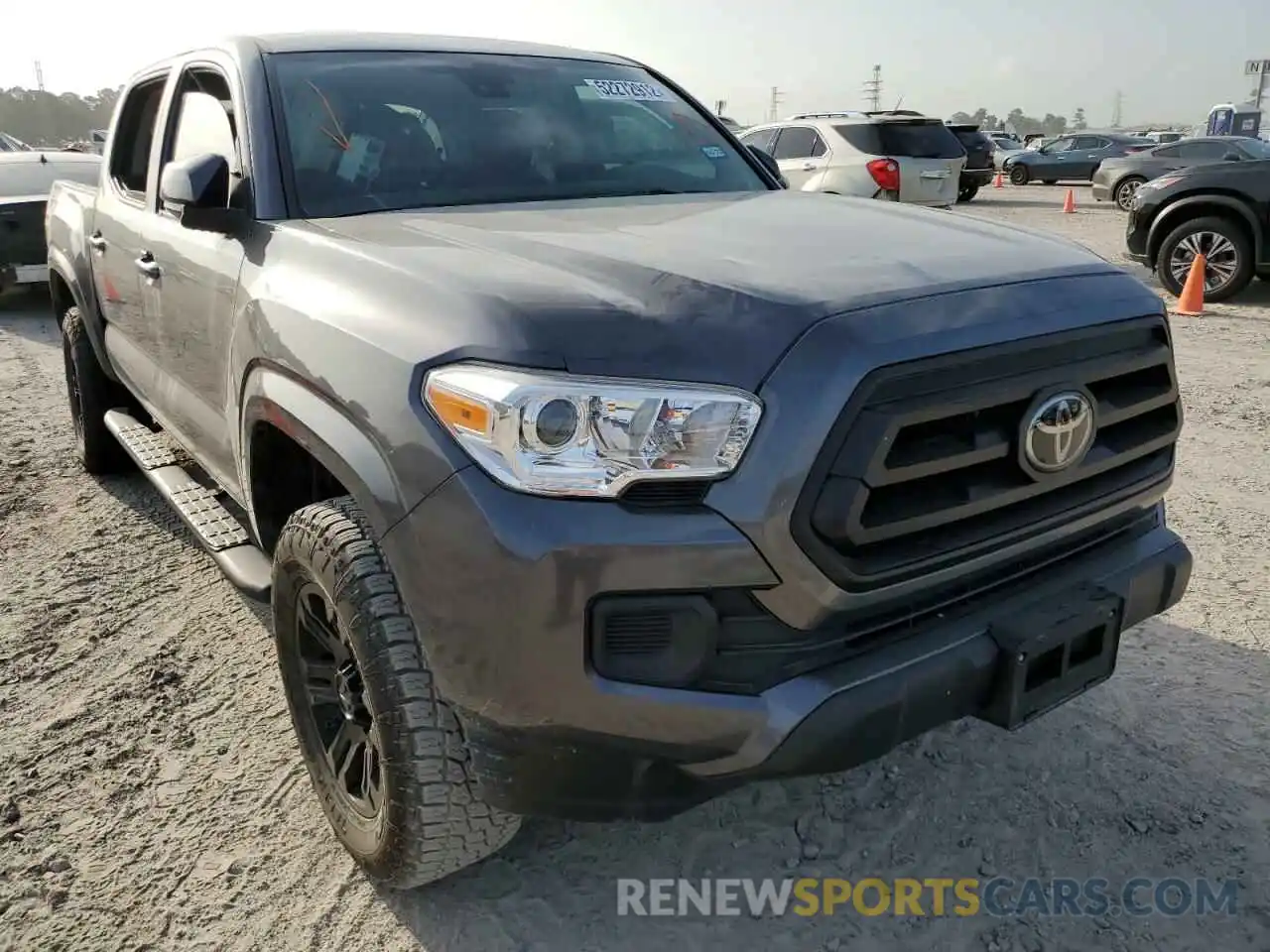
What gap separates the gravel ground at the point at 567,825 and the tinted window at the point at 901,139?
11155 mm

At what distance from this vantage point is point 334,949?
215 centimetres

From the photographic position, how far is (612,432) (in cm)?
171

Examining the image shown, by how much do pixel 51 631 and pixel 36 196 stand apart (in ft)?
25.4

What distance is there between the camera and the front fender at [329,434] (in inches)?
74.4

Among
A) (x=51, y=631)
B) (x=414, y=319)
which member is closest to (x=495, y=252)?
(x=414, y=319)

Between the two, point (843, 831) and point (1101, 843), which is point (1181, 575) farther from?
point (843, 831)

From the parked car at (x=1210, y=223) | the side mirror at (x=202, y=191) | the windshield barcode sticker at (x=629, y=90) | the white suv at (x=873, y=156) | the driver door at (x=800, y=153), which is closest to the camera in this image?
the side mirror at (x=202, y=191)

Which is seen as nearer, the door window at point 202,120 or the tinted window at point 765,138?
the door window at point 202,120

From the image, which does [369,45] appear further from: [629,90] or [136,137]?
[136,137]

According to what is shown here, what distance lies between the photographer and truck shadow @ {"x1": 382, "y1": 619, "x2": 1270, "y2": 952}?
220 centimetres

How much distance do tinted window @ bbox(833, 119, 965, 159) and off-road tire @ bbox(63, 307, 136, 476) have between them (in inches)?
434

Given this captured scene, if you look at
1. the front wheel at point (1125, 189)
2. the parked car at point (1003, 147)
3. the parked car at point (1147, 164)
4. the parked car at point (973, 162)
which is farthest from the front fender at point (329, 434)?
the parked car at point (1003, 147)

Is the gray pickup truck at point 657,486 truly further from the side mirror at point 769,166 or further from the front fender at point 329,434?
the side mirror at point 769,166

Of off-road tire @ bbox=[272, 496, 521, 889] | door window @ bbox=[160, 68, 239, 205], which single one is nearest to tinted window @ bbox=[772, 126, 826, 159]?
door window @ bbox=[160, 68, 239, 205]
